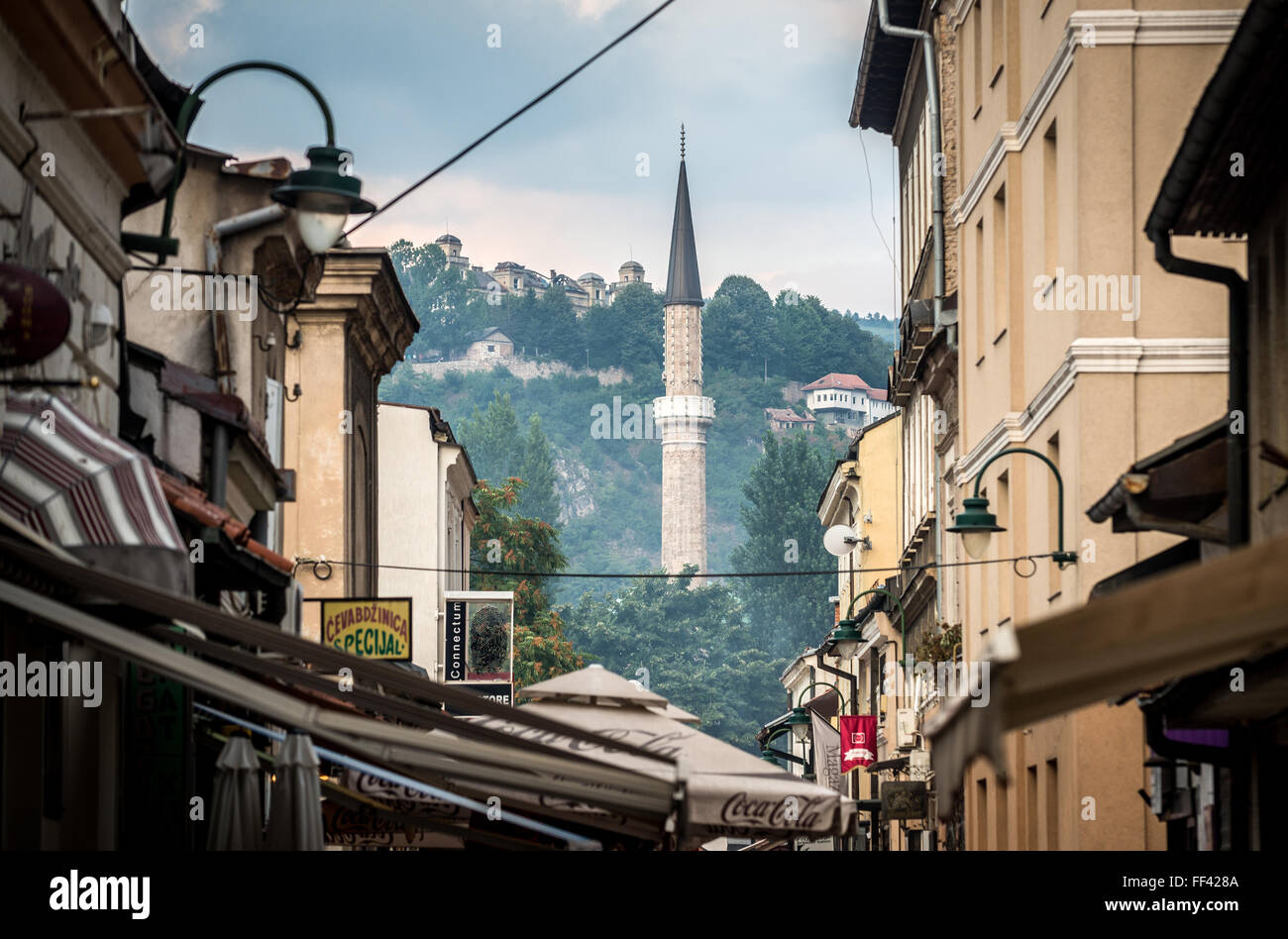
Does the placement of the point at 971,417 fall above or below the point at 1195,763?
above

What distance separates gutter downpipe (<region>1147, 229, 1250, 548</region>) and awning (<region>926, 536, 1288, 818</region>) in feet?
24.5

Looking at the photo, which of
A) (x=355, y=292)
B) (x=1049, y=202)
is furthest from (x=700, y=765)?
(x=355, y=292)

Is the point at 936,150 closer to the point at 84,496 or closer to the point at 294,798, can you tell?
the point at 294,798

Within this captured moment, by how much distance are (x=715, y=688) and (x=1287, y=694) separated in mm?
153419

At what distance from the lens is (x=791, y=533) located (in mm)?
162000

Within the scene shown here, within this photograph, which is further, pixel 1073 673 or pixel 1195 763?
pixel 1195 763

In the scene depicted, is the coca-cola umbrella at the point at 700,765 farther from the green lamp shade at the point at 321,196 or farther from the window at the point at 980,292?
the window at the point at 980,292

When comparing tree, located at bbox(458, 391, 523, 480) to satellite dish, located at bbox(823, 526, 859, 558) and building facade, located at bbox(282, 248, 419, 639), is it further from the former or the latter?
building facade, located at bbox(282, 248, 419, 639)

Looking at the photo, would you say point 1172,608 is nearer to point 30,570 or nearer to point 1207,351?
point 30,570

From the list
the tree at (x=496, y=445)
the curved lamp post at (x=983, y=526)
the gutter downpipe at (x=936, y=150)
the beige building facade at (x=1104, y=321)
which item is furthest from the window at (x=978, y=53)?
the tree at (x=496, y=445)

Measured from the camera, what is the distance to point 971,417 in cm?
2639

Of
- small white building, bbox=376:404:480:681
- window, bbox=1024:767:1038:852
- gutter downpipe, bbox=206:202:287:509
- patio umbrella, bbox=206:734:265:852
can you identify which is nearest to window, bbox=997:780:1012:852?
window, bbox=1024:767:1038:852

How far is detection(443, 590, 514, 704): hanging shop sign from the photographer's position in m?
36.8
